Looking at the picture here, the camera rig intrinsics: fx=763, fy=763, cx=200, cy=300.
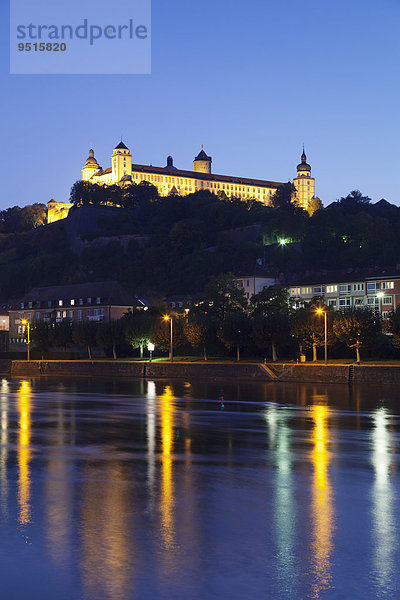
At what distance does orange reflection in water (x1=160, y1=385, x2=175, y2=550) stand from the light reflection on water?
5 centimetres

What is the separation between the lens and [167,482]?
59.5 ft

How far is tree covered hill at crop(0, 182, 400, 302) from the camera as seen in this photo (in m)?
158

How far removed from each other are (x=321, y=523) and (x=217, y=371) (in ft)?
193

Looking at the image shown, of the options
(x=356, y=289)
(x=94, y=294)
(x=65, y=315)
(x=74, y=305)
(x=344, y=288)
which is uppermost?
(x=94, y=294)

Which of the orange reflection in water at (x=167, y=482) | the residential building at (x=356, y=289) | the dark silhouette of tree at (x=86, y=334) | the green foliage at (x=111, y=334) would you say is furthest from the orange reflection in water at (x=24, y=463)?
the residential building at (x=356, y=289)

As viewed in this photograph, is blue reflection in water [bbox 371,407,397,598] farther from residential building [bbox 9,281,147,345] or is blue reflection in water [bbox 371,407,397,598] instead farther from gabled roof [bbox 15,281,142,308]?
gabled roof [bbox 15,281,142,308]

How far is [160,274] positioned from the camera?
6722 inches

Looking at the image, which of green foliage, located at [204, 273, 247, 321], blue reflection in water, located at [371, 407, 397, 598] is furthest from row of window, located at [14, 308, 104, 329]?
blue reflection in water, located at [371, 407, 397, 598]

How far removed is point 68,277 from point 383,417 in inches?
5925

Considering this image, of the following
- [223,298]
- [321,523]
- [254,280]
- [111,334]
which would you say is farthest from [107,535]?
[254,280]

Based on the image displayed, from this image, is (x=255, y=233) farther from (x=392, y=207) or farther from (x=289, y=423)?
(x=289, y=423)

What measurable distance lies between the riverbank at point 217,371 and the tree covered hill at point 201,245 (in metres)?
61.3

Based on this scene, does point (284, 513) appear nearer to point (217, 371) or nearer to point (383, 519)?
point (383, 519)

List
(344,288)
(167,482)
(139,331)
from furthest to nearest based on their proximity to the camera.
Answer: (344,288) < (139,331) < (167,482)
